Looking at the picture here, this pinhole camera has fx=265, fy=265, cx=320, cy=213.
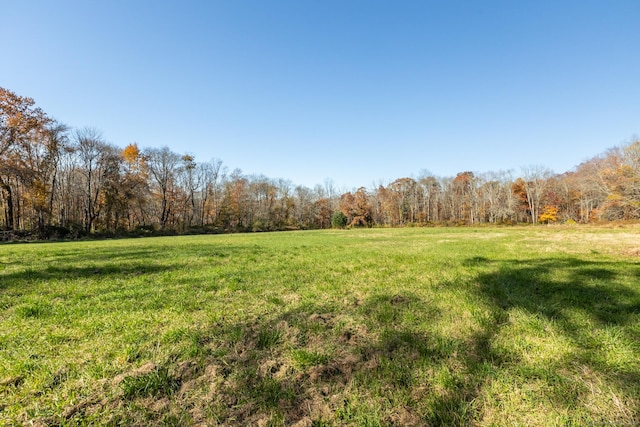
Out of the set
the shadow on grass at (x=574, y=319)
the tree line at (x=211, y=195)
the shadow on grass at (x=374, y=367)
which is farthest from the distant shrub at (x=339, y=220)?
the shadow on grass at (x=374, y=367)

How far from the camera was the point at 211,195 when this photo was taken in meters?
61.3

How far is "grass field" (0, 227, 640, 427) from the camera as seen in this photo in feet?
7.32

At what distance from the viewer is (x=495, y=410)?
2182 millimetres

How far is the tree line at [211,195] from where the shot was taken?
29625 mm

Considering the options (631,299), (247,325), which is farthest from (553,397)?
(631,299)

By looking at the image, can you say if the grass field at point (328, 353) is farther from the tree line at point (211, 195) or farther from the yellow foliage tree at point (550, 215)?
the yellow foliage tree at point (550, 215)

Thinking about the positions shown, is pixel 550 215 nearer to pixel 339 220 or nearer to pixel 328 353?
pixel 339 220

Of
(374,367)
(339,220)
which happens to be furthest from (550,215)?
(374,367)

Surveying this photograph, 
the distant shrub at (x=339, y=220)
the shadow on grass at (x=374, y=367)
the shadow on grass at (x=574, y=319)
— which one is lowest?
the shadow on grass at (x=374, y=367)

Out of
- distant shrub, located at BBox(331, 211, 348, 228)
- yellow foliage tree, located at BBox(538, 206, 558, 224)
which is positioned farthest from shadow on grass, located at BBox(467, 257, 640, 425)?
yellow foliage tree, located at BBox(538, 206, 558, 224)

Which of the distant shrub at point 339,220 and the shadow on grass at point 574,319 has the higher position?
the distant shrub at point 339,220

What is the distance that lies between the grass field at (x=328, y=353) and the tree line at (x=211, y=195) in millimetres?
18119

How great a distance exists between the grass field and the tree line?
18.1 meters

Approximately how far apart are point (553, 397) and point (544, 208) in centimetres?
7403
